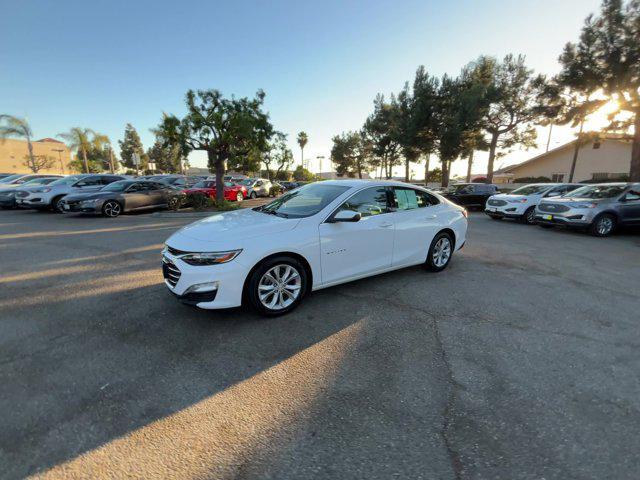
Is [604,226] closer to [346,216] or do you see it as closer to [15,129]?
[346,216]

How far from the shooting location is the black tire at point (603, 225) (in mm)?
9773

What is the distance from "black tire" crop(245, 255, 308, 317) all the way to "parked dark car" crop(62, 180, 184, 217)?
11583mm

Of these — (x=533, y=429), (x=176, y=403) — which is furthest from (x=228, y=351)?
(x=533, y=429)

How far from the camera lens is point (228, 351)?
3.08 meters

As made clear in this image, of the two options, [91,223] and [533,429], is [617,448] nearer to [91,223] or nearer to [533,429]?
[533,429]

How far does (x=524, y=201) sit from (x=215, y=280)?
13.4 m

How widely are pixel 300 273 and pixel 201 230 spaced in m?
1.30

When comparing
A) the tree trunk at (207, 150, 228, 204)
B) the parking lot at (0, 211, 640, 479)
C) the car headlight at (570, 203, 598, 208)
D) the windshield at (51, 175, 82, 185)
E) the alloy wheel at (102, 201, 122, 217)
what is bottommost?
the parking lot at (0, 211, 640, 479)

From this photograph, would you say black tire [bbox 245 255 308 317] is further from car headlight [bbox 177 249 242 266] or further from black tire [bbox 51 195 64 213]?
black tire [bbox 51 195 64 213]

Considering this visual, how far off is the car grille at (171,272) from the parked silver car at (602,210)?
11.6m

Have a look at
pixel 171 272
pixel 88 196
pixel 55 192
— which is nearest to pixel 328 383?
pixel 171 272

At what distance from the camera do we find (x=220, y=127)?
45.1ft

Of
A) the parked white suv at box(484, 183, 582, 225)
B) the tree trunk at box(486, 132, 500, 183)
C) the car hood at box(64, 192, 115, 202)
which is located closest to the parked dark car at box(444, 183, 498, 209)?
the parked white suv at box(484, 183, 582, 225)

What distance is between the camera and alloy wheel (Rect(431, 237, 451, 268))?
216 inches
